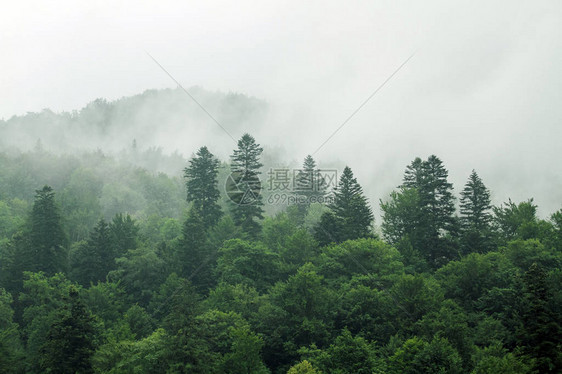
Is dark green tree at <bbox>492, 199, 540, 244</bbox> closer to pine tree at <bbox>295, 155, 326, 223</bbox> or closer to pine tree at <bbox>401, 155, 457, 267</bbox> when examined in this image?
pine tree at <bbox>401, 155, 457, 267</bbox>

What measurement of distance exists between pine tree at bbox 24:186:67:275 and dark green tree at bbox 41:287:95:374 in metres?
21.7

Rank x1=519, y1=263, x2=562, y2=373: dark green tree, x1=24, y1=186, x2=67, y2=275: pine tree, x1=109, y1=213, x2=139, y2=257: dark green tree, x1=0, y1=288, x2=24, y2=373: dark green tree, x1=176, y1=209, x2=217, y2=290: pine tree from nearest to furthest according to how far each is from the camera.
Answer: x1=519, y1=263, x2=562, y2=373: dark green tree → x1=0, y1=288, x2=24, y2=373: dark green tree → x1=176, y1=209, x2=217, y2=290: pine tree → x1=24, y1=186, x2=67, y2=275: pine tree → x1=109, y1=213, x2=139, y2=257: dark green tree

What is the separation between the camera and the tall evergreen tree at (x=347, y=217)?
217 feet

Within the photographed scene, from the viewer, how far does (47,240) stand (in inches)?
2416

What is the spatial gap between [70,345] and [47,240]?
26183 millimetres

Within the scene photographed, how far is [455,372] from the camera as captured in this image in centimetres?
3578

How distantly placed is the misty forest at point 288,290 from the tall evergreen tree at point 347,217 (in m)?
0.20

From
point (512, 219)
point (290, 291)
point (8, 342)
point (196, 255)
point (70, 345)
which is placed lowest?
point (8, 342)

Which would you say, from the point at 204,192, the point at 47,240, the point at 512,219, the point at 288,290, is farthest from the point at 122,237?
the point at 512,219

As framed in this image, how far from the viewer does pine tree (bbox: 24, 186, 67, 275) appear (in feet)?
196

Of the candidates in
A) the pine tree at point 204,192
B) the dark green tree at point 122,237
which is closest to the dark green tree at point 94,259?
the dark green tree at point 122,237

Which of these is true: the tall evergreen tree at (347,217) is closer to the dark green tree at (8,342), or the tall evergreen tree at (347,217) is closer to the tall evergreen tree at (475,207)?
the tall evergreen tree at (475,207)

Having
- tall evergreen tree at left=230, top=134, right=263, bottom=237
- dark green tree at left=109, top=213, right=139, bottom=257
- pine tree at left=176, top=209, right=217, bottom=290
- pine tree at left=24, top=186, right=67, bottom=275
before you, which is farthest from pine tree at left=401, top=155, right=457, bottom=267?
pine tree at left=24, top=186, right=67, bottom=275

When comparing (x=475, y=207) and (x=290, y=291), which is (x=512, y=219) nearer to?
(x=475, y=207)
